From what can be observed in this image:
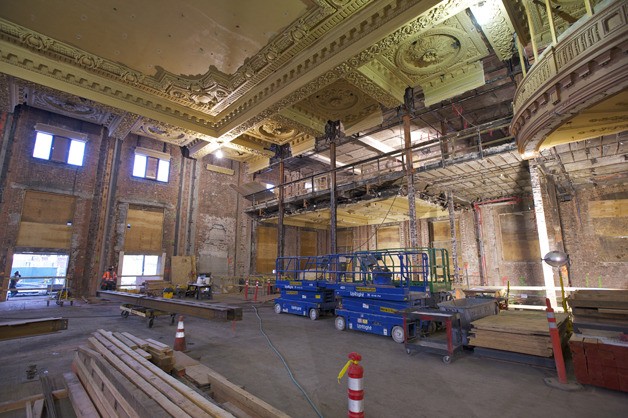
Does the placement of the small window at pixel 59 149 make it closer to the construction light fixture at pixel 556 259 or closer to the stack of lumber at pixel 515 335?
the stack of lumber at pixel 515 335

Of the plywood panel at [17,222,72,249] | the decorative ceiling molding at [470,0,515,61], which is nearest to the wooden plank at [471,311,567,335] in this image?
the decorative ceiling molding at [470,0,515,61]

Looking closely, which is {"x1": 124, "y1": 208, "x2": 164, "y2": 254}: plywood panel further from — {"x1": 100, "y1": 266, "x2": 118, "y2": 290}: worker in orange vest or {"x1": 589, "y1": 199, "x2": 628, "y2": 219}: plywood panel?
{"x1": 589, "y1": 199, "x2": 628, "y2": 219}: plywood panel

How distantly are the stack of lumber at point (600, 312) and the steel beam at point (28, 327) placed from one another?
348 inches

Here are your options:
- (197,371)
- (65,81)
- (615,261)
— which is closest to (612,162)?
(615,261)

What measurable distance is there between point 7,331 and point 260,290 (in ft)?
48.8

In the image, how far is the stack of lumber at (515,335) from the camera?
193 inches

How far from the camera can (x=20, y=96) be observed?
43.1 ft

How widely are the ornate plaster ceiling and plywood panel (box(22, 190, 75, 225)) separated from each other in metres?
4.76

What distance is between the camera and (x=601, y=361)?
402cm

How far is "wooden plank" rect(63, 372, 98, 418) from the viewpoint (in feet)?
10.8

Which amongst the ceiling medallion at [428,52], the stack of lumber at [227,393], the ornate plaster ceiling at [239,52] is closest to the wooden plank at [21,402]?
the stack of lumber at [227,393]

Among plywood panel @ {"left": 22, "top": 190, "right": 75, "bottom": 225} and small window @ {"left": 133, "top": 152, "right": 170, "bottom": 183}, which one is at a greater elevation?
small window @ {"left": 133, "top": 152, "right": 170, "bottom": 183}

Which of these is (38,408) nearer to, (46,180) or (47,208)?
(47,208)

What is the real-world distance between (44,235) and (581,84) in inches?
766
